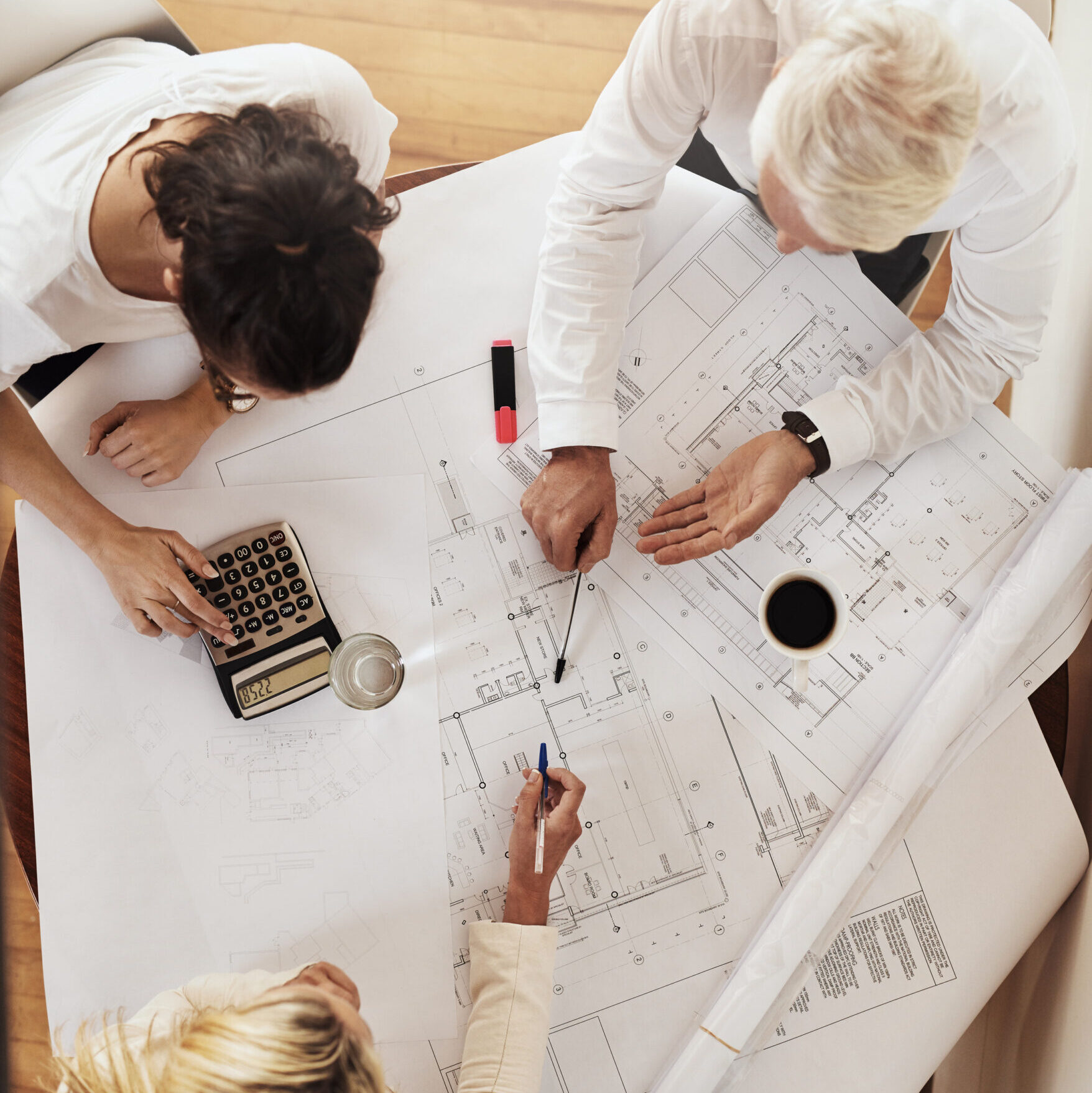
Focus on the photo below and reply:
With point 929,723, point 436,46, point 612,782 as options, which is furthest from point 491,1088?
point 436,46

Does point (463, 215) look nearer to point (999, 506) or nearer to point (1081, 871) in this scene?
point (999, 506)

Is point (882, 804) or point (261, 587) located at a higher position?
point (261, 587)

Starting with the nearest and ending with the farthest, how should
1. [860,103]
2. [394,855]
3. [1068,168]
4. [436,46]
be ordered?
[860,103] → [1068,168] → [394,855] → [436,46]

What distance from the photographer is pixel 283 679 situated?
1085 millimetres

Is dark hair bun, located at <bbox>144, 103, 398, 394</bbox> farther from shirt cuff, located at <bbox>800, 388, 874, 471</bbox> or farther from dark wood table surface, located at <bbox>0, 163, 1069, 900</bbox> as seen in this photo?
shirt cuff, located at <bbox>800, 388, 874, 471</bbox>

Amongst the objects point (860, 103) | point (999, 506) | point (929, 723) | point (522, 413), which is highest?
point (860, 103)

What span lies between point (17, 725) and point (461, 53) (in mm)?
1656

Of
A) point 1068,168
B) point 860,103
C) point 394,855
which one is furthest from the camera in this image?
point 394,855

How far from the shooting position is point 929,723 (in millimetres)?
1073

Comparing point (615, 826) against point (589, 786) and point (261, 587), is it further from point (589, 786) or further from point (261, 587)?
point (261, 587)

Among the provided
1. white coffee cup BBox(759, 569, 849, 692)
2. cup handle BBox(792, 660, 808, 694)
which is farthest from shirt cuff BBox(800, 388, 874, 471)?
cup handle BBox(792, 660, 808, 694)

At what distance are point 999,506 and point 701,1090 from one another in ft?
2.82

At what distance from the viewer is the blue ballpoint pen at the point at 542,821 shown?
1049mm

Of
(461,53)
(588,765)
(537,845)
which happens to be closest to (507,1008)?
(537,845)
